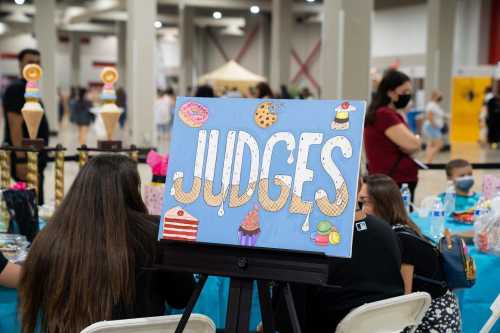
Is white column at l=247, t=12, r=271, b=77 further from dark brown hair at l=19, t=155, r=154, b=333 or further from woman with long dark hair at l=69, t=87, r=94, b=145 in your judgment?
dark brown hair at l=19, t=155, r=154, b=333

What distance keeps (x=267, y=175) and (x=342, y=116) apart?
258 millimetres

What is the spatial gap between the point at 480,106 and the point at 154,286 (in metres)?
19.3

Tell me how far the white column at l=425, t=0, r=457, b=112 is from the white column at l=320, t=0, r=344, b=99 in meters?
8.10

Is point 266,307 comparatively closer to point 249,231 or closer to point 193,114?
point 249,231

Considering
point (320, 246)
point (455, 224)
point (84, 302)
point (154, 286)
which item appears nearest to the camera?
point (320, 246)

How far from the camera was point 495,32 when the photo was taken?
21.1 metres

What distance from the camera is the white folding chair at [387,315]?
2139mm

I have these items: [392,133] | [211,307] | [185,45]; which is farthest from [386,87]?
[185,45]

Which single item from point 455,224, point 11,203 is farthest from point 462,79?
point 11,203

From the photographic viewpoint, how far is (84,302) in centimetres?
207

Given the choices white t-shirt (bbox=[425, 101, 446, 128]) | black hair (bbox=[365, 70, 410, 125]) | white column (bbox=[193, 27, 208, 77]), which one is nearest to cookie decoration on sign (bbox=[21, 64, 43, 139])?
black hair (bbox=[365, 70, 410, 125])

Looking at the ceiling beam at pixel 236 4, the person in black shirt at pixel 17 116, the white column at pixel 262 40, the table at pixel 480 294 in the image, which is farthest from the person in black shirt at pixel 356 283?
the white column at pixel 262 40

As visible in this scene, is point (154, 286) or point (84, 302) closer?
point (84, 302)

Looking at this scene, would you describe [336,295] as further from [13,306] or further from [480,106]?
[480,106]
